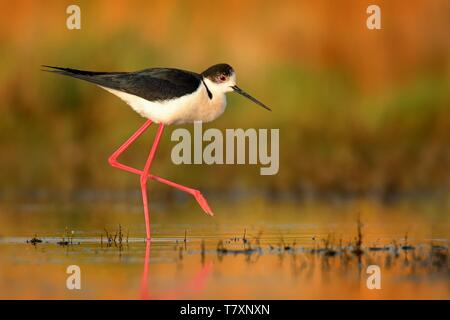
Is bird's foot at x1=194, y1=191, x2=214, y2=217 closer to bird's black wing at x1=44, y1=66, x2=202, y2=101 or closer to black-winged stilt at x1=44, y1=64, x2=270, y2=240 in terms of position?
black-winged stilt at x1=44, y1=64, x2=270, y2=240

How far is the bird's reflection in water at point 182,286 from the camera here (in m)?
8.73

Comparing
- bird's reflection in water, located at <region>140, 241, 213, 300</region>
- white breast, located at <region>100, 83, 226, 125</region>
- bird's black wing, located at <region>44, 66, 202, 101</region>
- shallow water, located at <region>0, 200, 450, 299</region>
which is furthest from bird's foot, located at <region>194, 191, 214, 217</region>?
bird's reflection in water, located at <region>140, 241, 213, 300</region>

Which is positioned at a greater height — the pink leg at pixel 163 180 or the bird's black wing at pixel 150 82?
the bird's black wing at pixel 150 82

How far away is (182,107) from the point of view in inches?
521

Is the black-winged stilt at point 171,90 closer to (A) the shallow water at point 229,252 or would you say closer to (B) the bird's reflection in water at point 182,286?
(A) the shallow water at point 229,252

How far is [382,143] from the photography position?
17859mm

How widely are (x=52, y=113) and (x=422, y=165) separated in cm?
577

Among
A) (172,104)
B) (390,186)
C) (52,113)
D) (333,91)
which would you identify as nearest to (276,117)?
Result: (333,91)

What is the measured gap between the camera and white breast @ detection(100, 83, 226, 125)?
13.2 m

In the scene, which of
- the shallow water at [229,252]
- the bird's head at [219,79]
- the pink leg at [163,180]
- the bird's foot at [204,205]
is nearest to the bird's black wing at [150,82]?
the bird's head at [219,79]

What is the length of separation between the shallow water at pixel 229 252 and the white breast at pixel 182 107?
121 centimetres

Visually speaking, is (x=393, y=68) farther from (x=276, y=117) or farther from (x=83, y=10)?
(x=83, y=10)

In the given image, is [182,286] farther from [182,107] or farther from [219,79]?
[219,79]

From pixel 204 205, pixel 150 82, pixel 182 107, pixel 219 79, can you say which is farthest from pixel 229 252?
pixel 219 79
